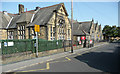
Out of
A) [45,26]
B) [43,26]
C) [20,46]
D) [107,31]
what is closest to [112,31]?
[107,31]

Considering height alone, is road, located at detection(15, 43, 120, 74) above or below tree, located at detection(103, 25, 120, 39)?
below

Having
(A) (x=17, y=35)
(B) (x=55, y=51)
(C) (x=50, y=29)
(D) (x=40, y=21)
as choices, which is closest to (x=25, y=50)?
(B) (x=55, y=51)

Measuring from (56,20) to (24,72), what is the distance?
1914cm

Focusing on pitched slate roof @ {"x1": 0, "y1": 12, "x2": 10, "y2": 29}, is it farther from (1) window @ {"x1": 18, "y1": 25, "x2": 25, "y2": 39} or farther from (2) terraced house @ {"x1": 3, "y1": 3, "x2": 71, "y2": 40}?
(1) window @ {"x1": 18, "y1": 25, "x2": 25, "y2": 39}

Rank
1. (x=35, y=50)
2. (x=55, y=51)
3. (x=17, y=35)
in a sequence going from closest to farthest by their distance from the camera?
(x=35, y=50)
(x=55, y=51)
(x=17, y=35)

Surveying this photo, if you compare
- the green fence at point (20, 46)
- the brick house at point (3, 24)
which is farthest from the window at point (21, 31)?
the green fence at point (20, 46)

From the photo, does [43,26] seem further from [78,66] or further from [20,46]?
[78,66]

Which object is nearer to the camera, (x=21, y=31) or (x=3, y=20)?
(x=21, y=31)

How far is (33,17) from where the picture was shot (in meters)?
28.4

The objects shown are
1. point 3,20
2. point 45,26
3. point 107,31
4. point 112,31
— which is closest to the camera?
point 45,26

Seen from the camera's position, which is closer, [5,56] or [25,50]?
[5,56]

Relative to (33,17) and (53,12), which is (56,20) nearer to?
(53,12)

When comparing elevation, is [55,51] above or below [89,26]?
below

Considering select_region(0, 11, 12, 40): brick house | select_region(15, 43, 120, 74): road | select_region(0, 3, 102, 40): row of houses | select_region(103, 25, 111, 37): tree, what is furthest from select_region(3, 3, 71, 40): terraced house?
select_region(103, 25, 111, 37): tree
